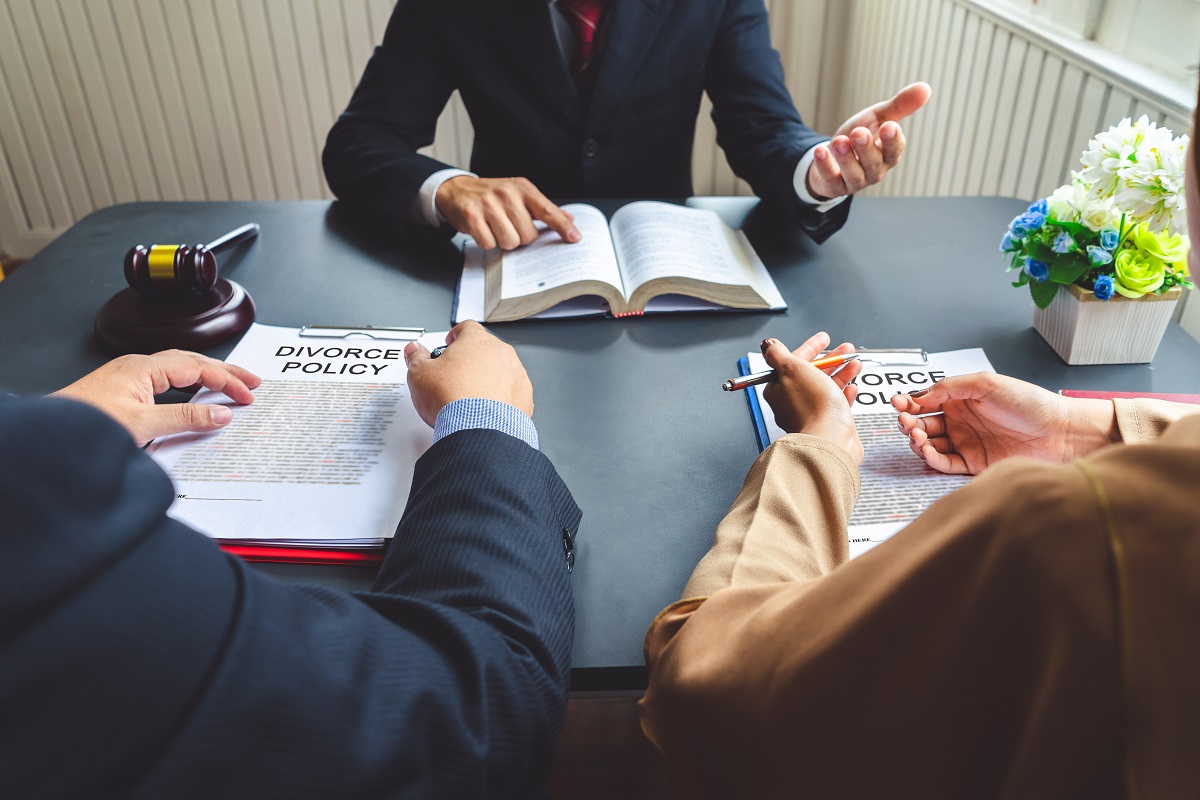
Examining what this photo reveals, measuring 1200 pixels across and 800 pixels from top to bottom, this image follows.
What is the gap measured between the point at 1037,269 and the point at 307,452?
828 mm

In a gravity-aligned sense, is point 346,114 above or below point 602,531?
above

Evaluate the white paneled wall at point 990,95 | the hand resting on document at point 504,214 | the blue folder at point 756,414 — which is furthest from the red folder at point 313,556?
the white paneled wall at point 990,95

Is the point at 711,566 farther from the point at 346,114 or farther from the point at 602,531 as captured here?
the point at 346,114

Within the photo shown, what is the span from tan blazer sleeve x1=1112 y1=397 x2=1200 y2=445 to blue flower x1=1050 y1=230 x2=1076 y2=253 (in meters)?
0.21

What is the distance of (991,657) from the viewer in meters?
0.38

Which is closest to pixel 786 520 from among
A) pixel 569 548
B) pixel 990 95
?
pixel 569 548

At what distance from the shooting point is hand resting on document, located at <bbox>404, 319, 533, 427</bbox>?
0.82m

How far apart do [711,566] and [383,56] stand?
131 centimetres

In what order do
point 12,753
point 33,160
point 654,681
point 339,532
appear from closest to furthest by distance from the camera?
point 12,753, point 654,681, point 339,532, point 33,160

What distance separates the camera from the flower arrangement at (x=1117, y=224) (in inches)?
35.1

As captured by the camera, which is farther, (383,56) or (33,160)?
(33,160)

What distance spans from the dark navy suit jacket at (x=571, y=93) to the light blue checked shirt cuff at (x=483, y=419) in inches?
30.5

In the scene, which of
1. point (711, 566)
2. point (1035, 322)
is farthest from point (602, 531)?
point (1035, 322)

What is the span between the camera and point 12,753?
35cm
